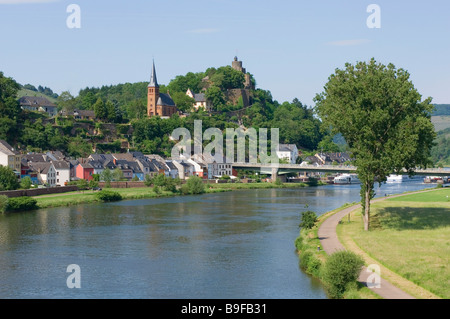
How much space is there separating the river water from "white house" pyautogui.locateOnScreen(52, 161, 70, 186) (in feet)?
80.6

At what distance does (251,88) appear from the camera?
185500 mm

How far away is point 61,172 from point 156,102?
2126 inches

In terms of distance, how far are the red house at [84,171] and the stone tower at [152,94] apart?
47.1 metres

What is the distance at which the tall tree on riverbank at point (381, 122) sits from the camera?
46531 mm

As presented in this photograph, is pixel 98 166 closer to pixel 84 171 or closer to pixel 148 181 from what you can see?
pixel 84 171

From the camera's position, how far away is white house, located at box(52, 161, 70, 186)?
94375 millimetres

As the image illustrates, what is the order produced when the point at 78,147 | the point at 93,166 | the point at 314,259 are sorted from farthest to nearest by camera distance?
the point at 78,147 → the point at 93,166 → the point at 314,259

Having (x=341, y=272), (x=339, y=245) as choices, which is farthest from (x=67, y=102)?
(x=341, y=272)

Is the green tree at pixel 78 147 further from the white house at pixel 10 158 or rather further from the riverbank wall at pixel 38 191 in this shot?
the riverbank wall at pixel 38 191

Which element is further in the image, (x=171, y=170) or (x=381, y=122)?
(x=171, y=170)

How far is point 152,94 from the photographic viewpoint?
144875 millimetres

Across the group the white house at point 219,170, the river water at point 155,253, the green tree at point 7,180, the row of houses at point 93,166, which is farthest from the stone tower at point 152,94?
the river water at point 155,253
